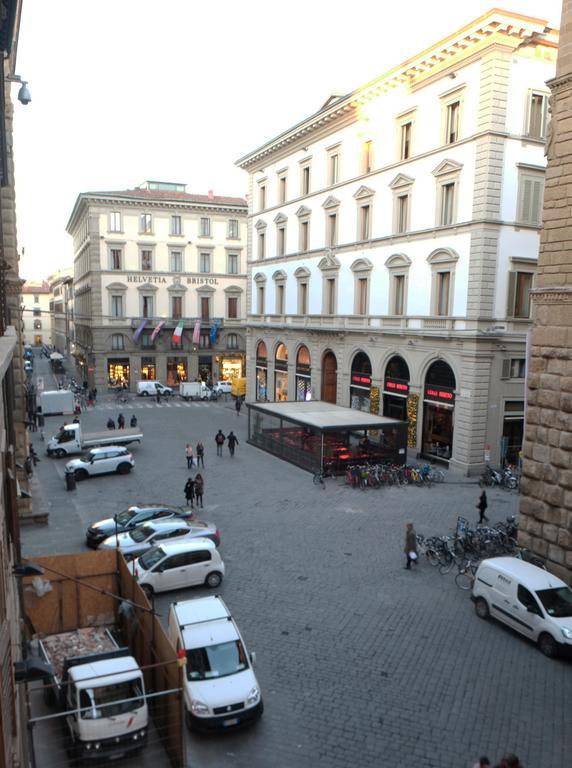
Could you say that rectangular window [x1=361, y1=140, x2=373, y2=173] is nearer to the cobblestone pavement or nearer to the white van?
the cobblestone pavement

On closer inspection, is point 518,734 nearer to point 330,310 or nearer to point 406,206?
point 406,206

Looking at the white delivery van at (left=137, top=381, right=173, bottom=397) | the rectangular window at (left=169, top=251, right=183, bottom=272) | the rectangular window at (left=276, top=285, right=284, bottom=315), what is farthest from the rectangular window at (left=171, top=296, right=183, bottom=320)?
the rectangular window at (left=276, top=285, right=284, bottom=315)

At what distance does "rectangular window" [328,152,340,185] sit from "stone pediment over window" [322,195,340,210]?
1.02 metres

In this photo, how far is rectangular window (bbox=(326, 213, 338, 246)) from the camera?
36.6 metres

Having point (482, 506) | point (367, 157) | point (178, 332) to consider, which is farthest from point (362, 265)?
point (178, 332)

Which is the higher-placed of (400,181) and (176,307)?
(400,181)

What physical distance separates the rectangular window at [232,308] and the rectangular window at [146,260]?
8.34 metres

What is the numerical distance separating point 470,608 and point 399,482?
11.1m

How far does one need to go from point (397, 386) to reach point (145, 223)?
33451mm

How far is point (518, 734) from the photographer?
Answer: 9.88 metres

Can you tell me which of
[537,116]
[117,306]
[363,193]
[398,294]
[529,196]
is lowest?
[117,306]

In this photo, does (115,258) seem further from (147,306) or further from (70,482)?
(70,482)

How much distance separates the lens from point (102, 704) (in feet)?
30.3

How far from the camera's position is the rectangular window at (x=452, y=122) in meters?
27.2
